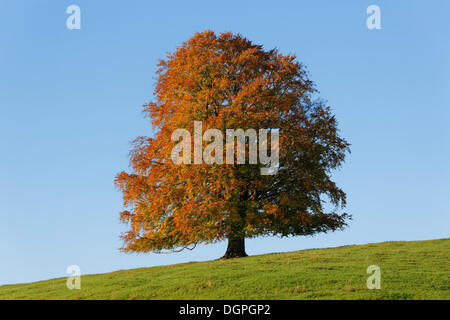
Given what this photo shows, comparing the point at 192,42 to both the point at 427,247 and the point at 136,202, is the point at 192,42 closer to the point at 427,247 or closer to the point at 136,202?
the point at 136,202

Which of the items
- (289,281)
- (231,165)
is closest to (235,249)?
(231,165)

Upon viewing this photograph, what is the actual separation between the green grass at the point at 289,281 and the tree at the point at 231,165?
274 centimetres

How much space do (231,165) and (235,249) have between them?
5.09 metres

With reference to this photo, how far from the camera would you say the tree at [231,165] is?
2455 centimetres

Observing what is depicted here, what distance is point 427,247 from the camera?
26.6 m

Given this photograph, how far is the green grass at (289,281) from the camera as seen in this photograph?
52.7 ft

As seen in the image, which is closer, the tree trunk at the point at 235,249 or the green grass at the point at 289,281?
the green grass at the point at 289,281

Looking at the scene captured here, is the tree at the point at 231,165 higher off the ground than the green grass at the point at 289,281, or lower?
higher

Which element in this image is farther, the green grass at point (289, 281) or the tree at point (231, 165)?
the tree at point (231, 165)

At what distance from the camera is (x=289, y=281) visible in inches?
685

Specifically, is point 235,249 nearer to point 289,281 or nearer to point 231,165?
point 231,165

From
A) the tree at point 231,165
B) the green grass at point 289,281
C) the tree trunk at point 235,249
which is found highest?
the tree at point 231,165
